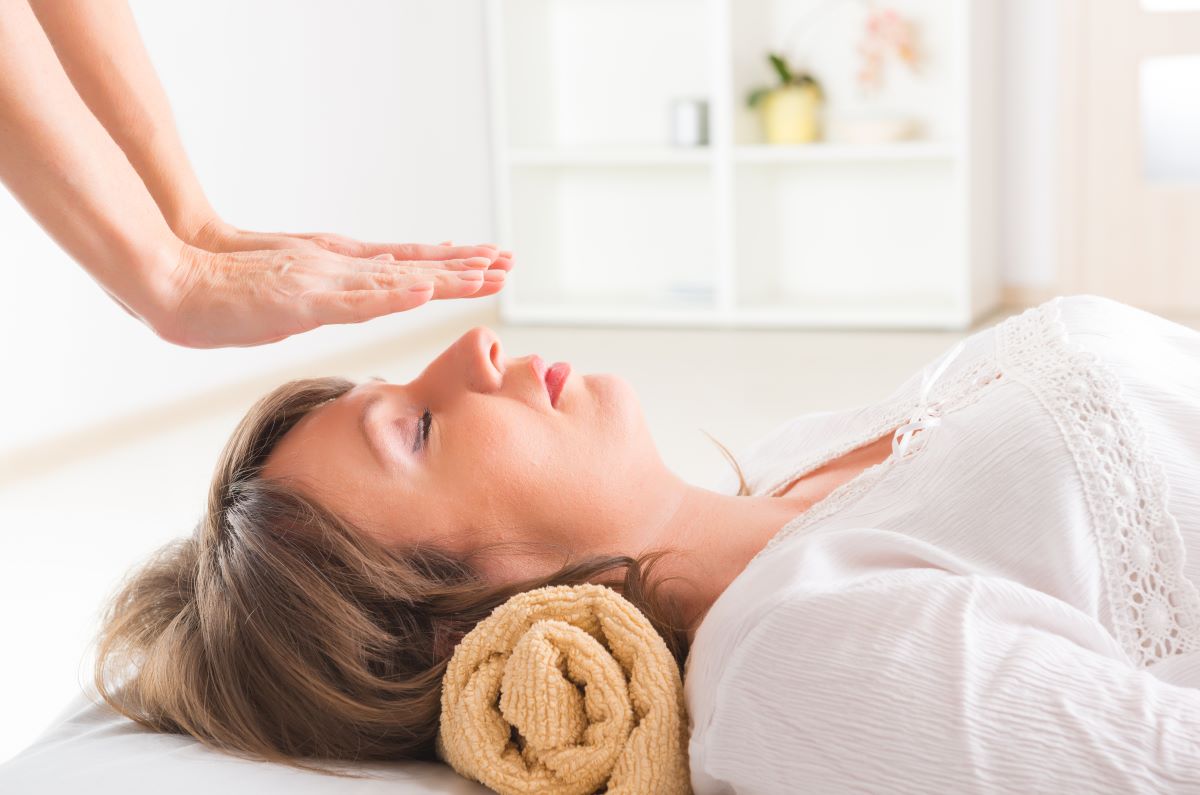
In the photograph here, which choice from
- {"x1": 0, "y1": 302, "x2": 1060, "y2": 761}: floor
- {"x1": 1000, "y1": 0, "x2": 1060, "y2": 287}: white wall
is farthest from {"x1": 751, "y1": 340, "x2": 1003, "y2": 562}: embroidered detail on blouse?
{"x1": 1000, "y1": 0, "x2": 1060, "y2": 287}: white wall

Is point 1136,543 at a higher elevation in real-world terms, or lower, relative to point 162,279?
lower

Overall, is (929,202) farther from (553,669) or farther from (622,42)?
(553,669)

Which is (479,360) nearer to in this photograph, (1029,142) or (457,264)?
(457,264)

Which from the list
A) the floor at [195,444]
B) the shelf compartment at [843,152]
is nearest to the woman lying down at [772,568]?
the floor at [195,444]

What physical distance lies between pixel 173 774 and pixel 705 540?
0.55 m

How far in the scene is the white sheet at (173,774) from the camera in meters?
1.17

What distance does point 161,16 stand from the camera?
3.84 meters

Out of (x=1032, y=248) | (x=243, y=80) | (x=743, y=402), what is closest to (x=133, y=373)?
(x=243, y=80)

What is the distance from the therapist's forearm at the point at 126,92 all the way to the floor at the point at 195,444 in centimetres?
47

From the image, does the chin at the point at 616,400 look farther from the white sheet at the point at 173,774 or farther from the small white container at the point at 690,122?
the small white container at the point at 690,122

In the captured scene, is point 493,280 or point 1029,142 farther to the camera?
point 1029,142

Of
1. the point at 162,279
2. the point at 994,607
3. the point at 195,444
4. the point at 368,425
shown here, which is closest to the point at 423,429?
the point at 368,425

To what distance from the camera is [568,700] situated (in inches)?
44.8

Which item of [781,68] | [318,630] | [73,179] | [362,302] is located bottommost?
[318,630]
